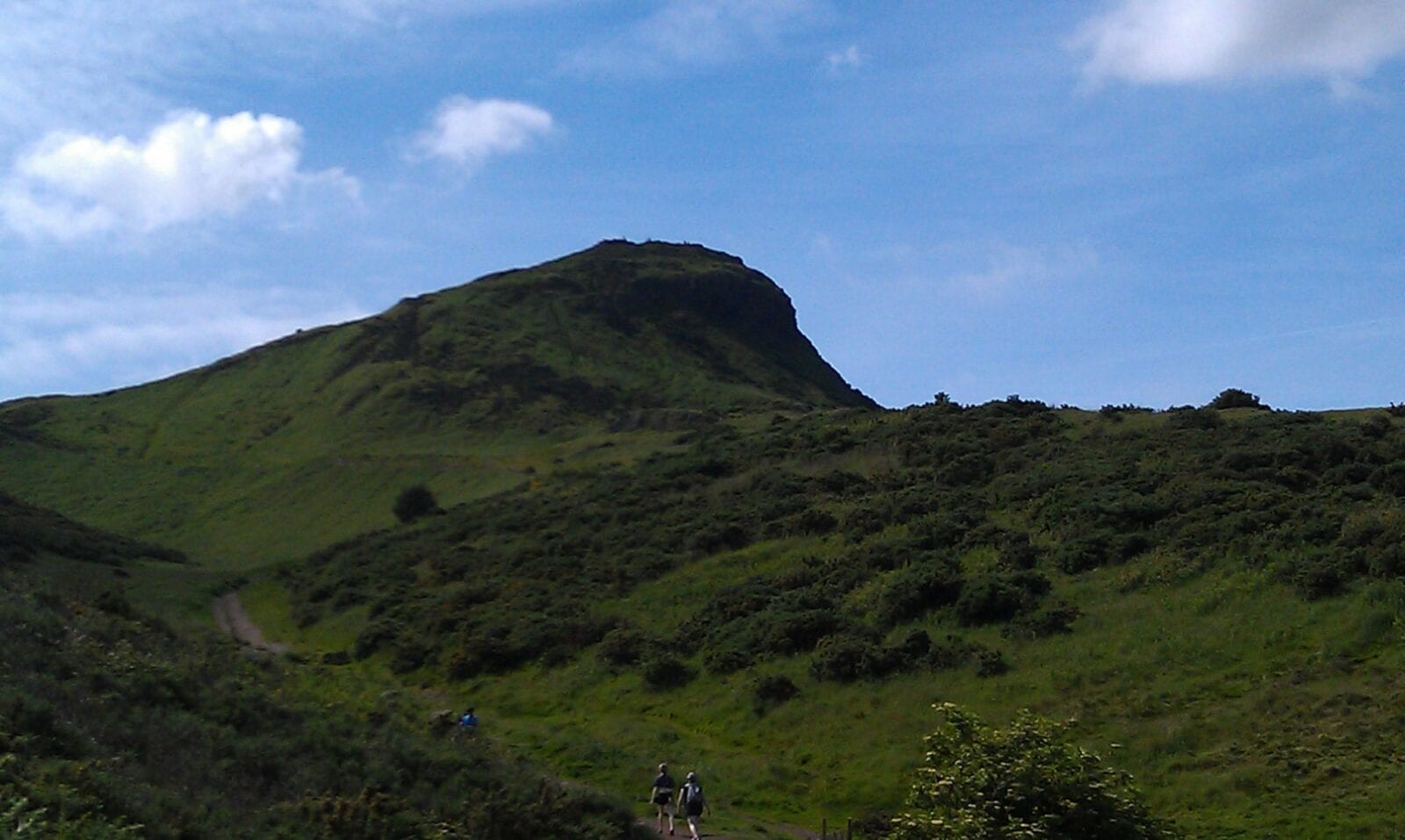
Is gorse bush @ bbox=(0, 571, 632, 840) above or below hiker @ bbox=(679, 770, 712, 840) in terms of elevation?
above

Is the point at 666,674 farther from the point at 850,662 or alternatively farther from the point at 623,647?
the point at 850,662

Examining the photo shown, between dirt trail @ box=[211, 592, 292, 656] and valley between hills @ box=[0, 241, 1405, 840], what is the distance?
74 cm

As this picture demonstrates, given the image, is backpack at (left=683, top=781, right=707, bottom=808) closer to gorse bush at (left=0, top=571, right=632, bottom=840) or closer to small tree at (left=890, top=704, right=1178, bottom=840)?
gorse bush at (left=0, top=571, right=632, bottom=840)

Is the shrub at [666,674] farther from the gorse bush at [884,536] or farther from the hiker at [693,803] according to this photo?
the hiker at [693,803]

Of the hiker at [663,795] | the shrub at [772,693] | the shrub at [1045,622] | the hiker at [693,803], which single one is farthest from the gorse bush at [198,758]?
the shrub at [1045,622]

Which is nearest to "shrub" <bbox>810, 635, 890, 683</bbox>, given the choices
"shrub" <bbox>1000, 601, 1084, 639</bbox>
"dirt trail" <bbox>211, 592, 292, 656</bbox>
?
"shrub" <bbox>1000, 601, 1084, 639</bbox>

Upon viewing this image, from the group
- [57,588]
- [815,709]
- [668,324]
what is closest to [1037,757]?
[815,709]

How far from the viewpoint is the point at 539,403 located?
104m

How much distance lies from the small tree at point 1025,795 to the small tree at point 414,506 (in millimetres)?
54476

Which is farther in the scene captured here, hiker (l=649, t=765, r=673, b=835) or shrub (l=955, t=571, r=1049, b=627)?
shrub (l=955, t=571, r=1049, b=627)

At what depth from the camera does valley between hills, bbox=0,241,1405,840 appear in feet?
46.9

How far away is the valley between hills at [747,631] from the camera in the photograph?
46.9 ft

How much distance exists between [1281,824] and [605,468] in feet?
173

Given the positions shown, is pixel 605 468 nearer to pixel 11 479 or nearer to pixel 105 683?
pixel 11 479
